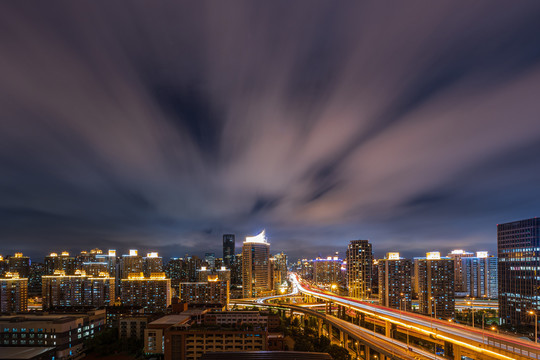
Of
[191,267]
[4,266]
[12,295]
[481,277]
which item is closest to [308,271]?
[191,267]

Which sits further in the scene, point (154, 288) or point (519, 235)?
point (154, 288)

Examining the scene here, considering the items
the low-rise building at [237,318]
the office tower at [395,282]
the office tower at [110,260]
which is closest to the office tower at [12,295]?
the office tower at [110,260]

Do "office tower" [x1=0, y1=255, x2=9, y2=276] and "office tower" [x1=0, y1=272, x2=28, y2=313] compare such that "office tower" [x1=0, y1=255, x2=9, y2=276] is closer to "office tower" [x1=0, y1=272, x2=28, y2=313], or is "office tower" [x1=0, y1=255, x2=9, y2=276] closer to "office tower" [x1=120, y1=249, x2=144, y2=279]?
"office tower" [x1=0, y1=272, x2=28, y2=313]

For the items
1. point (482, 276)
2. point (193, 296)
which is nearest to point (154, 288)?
point (193, 296)

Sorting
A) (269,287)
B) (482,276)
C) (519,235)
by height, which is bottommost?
(269,287)

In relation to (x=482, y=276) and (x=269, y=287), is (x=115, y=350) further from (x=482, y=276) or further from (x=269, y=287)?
(x=482, y=276)

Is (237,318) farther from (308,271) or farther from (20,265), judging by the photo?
(308,271)

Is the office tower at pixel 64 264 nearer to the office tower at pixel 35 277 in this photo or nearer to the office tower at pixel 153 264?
the office tower at pixel 35 277
